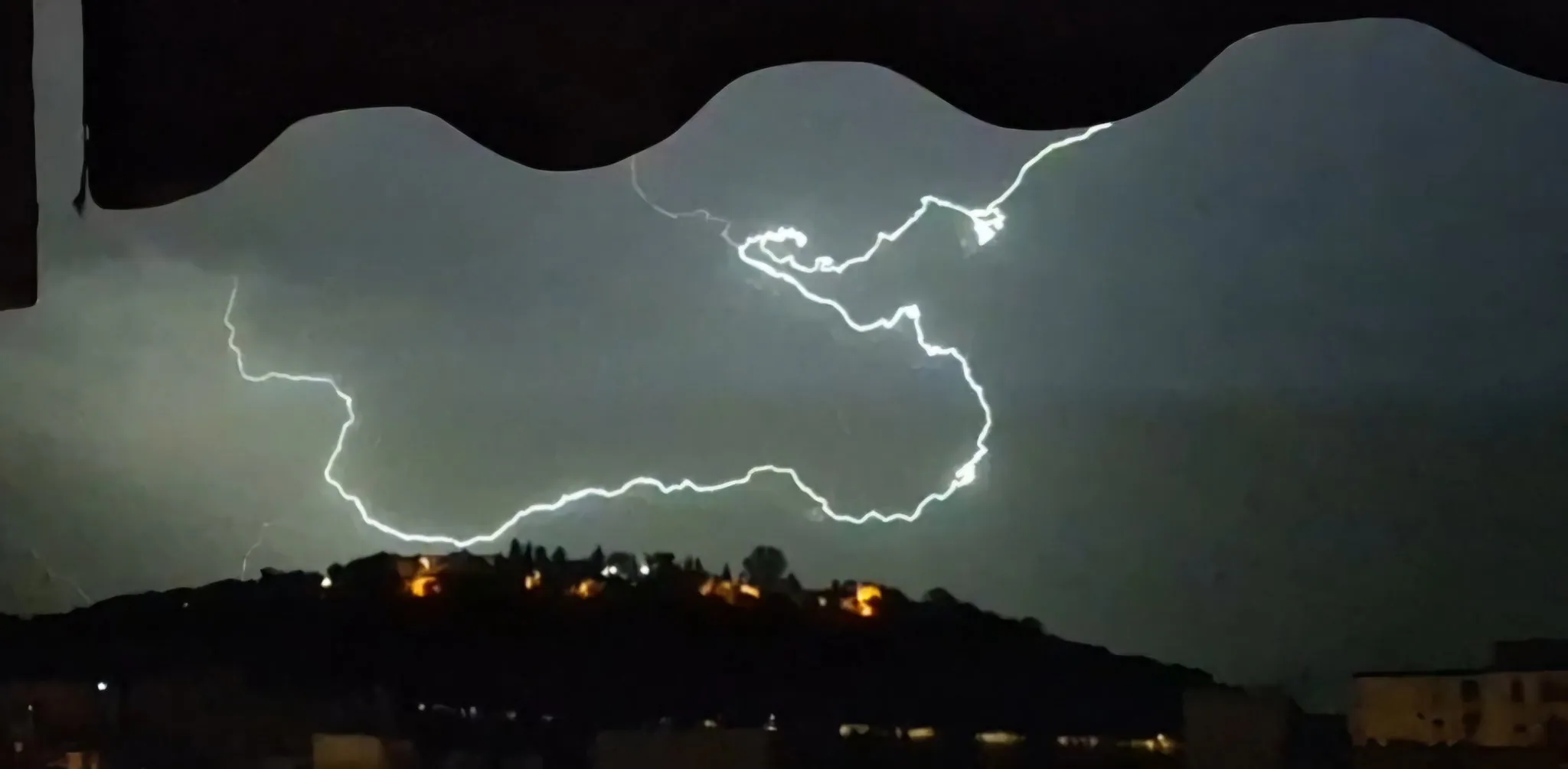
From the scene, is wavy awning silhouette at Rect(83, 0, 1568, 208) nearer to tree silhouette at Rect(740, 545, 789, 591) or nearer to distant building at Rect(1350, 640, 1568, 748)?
tree silhouette at Rect(740, 545, 789, 591)

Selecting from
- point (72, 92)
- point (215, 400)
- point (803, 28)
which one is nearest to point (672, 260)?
point (803, 28)

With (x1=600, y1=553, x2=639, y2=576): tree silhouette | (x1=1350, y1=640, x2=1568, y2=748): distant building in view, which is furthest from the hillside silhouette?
(x1=1350, y1=640, x2=1568, y2=748): distant building

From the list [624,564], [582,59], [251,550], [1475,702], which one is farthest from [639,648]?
[1475,702]

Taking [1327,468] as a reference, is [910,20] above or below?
above

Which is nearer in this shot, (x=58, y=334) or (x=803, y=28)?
(x=803, y=28)

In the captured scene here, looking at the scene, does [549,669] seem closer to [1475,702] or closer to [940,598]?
[940,598]

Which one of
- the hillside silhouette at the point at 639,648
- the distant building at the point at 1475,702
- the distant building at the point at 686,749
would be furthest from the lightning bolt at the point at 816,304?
the distant building at the point at 1475,702

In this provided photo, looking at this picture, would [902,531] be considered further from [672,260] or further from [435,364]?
[435,364]
